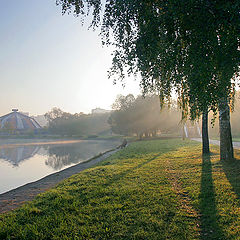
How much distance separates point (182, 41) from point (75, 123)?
3238 inches

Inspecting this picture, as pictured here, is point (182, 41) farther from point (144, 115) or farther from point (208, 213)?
point (144, 115)

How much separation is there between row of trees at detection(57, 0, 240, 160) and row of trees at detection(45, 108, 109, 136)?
3058 inches

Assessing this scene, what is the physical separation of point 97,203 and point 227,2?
4.86 m

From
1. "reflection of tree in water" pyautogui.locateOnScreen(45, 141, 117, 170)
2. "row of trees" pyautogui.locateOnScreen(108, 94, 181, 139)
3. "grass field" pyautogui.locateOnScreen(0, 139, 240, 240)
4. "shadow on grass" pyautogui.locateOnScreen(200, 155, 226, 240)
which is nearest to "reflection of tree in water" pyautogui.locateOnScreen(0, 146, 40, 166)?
"reflection of tree in water" pyautogui.locateOnScreen(45, 141, 117, 170)

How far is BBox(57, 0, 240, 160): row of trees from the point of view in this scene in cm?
405

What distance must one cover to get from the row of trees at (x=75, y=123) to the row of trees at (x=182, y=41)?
255 ft

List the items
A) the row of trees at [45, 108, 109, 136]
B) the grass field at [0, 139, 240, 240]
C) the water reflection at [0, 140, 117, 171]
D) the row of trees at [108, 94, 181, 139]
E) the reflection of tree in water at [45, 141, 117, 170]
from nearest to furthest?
the grass field at [0, 139, 240, 240]
the reflection of tree in water at [45, 141, 117, 170]
the water reflection at [0, 140, 117, 171]
the row of trees at [108, 94, 181, 139]
the row of trees at [45, 108, 109, 136]

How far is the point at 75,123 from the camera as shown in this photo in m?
84.6

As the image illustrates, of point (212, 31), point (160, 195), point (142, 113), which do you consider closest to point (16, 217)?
point (160, 195)

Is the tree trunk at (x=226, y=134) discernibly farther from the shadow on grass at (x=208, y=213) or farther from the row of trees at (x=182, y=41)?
the row of trees at (x=182, y=41)

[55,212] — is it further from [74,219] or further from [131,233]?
[131,233]

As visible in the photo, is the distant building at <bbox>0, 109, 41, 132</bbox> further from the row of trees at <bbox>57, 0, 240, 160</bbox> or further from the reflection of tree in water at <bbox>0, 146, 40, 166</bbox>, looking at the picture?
the row of trees at <bbox>57, 0, 240, 160</bbox>

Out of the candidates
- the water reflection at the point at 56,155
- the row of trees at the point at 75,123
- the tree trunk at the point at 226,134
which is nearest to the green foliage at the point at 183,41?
the tree trunk at the point at 226,134

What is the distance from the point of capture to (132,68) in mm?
5328
